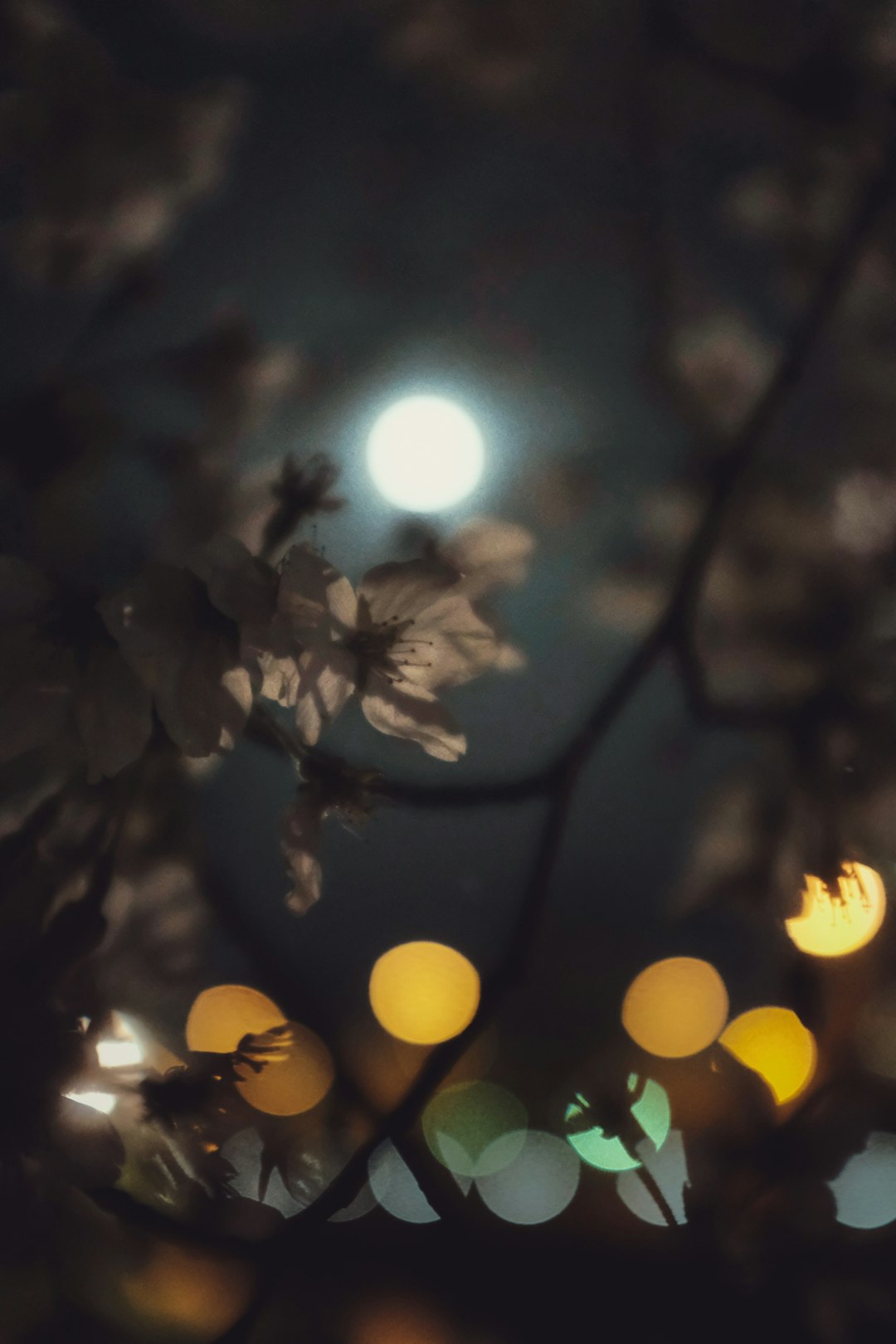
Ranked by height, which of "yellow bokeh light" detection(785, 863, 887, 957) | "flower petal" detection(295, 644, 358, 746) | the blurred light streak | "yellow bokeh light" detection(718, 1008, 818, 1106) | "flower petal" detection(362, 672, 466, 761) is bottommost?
the blurred light streak

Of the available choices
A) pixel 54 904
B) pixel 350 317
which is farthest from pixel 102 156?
pixel 54 904

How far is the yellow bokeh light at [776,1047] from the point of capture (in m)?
0.42

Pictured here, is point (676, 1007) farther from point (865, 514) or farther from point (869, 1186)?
point (865, 514)

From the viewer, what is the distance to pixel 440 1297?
14.6 inches

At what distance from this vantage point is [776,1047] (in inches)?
17.4

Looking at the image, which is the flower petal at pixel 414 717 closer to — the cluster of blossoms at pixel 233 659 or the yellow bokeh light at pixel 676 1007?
the cluster of blossoms at pixel 233 659

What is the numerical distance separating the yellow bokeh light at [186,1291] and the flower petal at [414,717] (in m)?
0.27

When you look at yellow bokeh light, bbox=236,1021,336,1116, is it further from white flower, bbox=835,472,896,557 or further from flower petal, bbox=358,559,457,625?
white flower, bbox=835,472,896,557

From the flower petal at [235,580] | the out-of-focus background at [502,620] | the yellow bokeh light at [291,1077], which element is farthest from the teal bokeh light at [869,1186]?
the flower petal at [235,580]

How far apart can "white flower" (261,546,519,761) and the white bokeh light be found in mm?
71

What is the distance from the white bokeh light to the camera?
407 millimetres

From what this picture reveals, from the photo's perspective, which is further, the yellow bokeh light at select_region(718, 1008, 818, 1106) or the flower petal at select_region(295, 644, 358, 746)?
the yellow bokeh light at select_region(718, 1008, 818, 1106)

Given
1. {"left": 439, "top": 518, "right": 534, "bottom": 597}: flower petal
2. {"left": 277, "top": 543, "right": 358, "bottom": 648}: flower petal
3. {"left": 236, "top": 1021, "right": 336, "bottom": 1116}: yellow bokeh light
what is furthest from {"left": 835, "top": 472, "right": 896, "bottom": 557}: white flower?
{"left": 236, "top": 1021, "right": 336, "bottom": 1116}: yellow bokeh light

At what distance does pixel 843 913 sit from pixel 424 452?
1.15 feet
